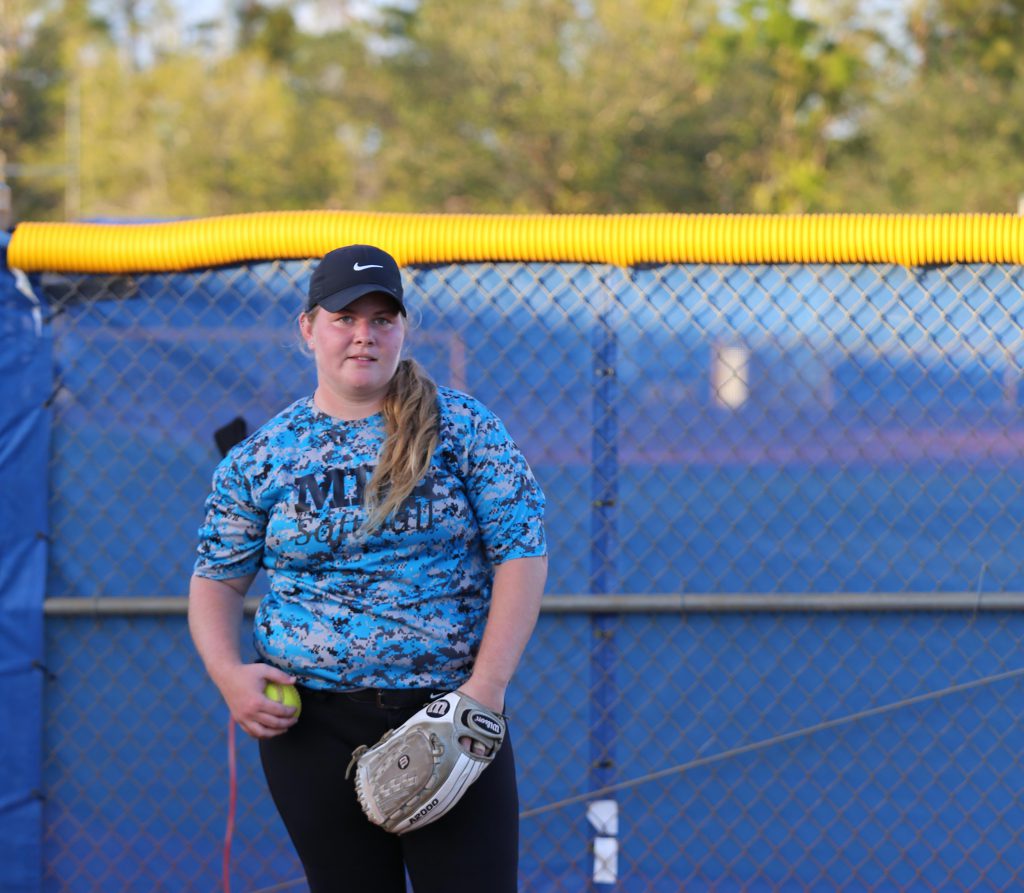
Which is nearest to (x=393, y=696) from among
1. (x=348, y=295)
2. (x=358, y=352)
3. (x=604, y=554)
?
(x=358, y=352)

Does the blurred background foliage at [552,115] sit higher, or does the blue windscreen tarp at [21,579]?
the blurred background foliage at [552,115]

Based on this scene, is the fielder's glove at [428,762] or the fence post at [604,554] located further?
the fence post at [604,554]

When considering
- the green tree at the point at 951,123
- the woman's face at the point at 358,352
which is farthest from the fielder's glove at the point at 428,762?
the green tree at the point at 951,123

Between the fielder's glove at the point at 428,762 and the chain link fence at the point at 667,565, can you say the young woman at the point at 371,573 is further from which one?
the chain link fence at the point at 667,565

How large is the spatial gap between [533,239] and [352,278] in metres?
0.97

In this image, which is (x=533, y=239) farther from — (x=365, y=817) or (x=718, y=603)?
(x=365, y=817)

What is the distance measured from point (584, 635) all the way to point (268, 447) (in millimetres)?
1230

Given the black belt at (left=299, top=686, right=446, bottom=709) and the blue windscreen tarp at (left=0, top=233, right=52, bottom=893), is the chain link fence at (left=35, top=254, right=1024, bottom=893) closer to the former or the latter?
the blue windscreen tarp at (left=0, top=233, right=52, bottom=893)

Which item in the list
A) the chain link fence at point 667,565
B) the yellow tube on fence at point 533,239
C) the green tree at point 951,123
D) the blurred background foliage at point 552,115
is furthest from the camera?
the blurred background foliage at point 552,115

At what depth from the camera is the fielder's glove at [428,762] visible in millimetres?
2154

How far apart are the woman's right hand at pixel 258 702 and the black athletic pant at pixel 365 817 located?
2.2 inches

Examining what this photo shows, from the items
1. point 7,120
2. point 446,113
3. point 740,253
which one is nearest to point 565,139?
point 446,113

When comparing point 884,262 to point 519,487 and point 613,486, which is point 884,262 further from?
point 519,487

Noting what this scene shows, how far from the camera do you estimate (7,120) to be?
33344 mm
